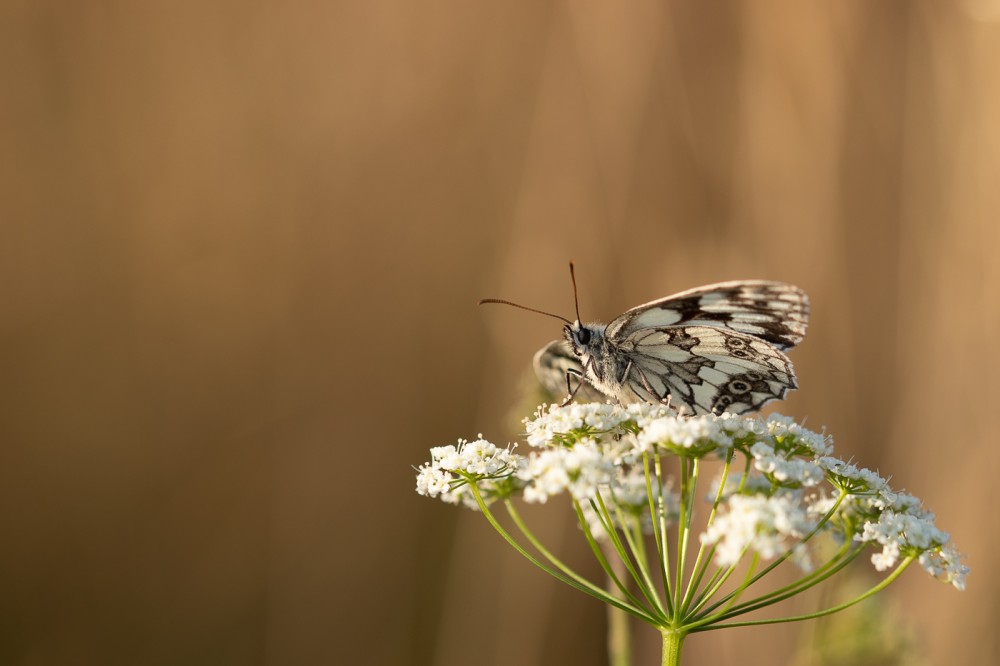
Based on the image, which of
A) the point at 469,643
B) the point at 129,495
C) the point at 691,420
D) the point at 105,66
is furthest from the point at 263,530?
the point at 691,420

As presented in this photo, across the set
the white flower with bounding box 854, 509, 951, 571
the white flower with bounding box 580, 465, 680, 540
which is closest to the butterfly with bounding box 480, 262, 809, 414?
the white flower with bounding box 580, 465, 680, 540

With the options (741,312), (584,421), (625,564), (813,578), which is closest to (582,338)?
(741,312)

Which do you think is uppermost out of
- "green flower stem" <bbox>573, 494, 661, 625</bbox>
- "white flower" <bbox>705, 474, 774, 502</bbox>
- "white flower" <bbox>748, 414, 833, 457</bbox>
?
"white flower" <bbox>748, 414, 833, 457</bbox>

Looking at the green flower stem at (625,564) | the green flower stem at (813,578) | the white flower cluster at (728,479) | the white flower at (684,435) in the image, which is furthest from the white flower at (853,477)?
the green flower stem at (625,564)

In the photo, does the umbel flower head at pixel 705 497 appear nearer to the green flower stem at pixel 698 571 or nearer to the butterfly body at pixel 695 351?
the green flower stem at pixel 698 571

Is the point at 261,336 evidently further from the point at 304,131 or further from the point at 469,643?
the point at 469,643

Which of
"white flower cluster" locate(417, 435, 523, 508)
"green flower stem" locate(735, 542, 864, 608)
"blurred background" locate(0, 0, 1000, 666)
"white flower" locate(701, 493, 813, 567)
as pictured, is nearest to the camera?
"white flower" locate(701, 493, 813, 567)

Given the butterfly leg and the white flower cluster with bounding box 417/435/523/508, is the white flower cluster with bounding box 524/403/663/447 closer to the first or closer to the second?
the white flower cluster with bounding box 417/435/523/508

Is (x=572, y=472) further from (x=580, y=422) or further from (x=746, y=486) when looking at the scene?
(x=746, y=486)
